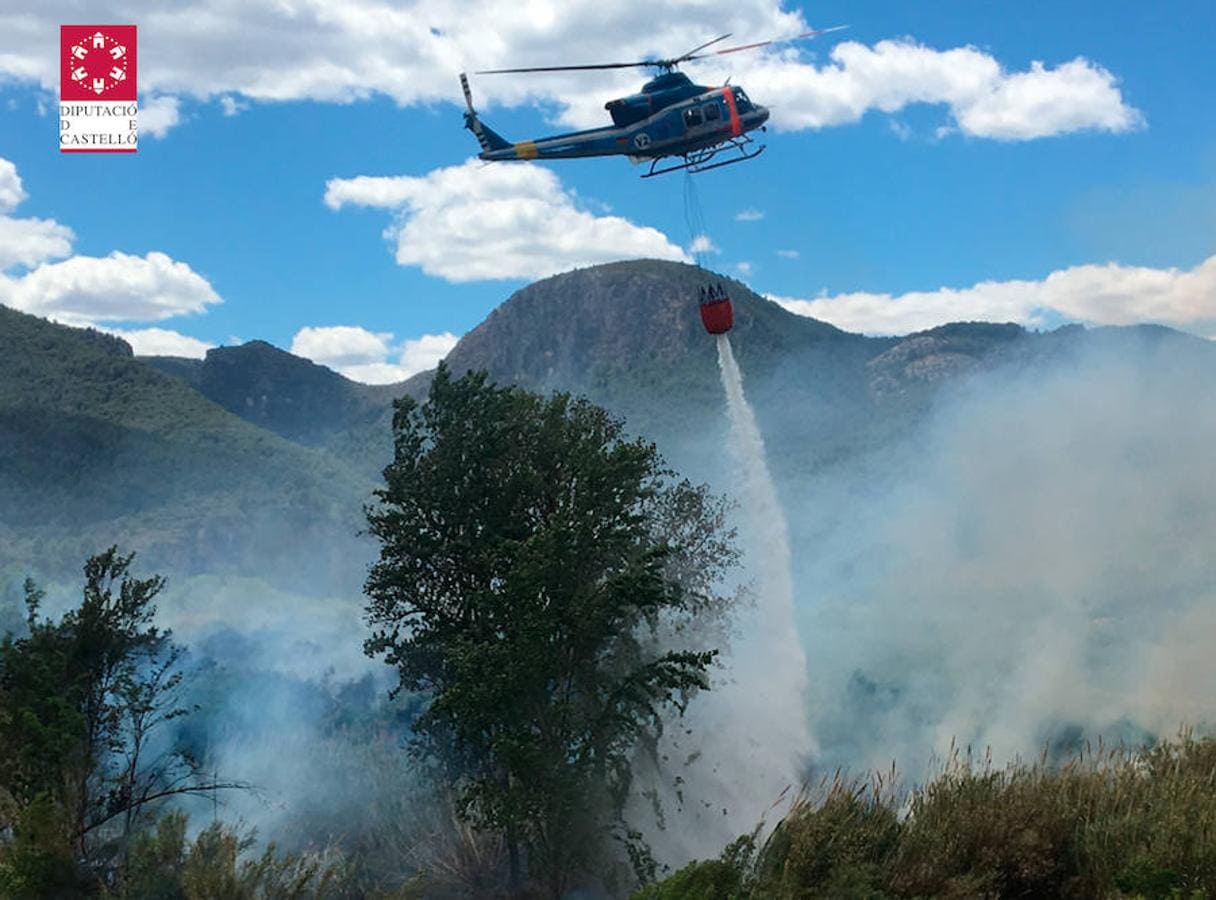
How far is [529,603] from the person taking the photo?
22.0m

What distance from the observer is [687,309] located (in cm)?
17875

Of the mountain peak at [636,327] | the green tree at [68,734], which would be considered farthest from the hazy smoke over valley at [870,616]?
the mountain peak at [636,327]

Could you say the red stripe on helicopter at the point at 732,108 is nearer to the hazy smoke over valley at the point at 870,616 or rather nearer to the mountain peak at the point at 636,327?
the hazy smoke over valley at the point at 870,616

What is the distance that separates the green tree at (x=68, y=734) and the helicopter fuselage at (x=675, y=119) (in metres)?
24.9

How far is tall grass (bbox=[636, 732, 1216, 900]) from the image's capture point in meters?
13.0

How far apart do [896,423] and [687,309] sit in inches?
2402

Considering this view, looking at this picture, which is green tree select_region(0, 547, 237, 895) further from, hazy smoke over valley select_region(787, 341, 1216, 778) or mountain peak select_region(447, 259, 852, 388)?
mountain peak select_region(447, 259, 852, 388)

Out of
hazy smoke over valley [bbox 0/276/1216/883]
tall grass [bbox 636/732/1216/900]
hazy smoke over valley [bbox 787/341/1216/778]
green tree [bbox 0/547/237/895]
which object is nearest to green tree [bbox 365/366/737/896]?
hazy smoke over valley [bbox 0/276/1216/883]

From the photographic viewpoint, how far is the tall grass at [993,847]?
12953 mm

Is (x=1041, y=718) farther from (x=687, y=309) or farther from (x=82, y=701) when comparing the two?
(x=687, y=309)

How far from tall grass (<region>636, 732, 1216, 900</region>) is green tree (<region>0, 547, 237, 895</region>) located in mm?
10373

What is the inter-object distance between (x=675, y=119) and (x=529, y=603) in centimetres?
2373

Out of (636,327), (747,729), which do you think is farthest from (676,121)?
(636,327)

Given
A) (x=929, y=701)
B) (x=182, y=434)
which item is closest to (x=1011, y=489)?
(x=929, y=701)
